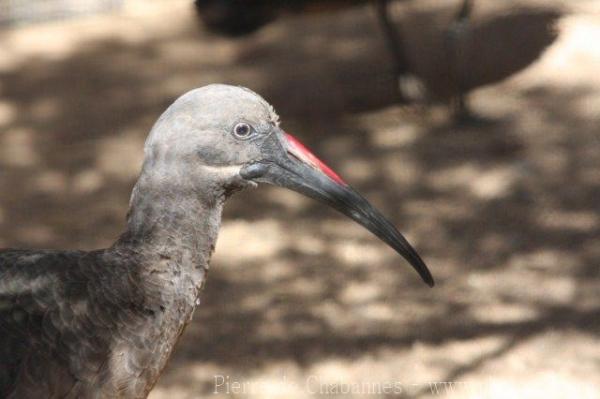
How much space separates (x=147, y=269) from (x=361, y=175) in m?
2.67

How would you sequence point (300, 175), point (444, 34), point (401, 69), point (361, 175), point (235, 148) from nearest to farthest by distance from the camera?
point (235, 148)
point (300, 175)
point (361, 175)
point (401, 69)
point (444, 34)

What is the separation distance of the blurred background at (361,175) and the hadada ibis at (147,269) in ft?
4.34

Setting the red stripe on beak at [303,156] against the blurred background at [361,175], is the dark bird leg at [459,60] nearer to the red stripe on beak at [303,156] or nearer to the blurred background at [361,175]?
the blurred background at [361,175]

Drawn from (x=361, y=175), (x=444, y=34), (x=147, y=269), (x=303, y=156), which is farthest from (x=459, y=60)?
(x=147, y=269)

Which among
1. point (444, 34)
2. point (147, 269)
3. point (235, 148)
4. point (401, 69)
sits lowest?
point (147, 269)

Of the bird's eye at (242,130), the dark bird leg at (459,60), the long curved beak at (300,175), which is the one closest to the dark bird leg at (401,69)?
the dark bird leg at (459,60)

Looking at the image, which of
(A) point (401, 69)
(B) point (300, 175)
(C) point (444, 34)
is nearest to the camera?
(B) point (300, 175)

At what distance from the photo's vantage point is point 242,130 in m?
2.56

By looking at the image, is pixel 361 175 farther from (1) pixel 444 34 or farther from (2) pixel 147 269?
(2) pixel 147 269

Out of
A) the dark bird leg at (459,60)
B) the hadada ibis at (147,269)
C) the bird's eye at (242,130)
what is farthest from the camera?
the dark bird leg at (459,60)

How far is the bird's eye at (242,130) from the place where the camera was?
100 inches

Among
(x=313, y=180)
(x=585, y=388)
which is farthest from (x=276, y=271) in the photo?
(x=313, y=180)

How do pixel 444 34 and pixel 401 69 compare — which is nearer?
pixel 401 69

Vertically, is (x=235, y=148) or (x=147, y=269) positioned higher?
(x=235, y=148)
